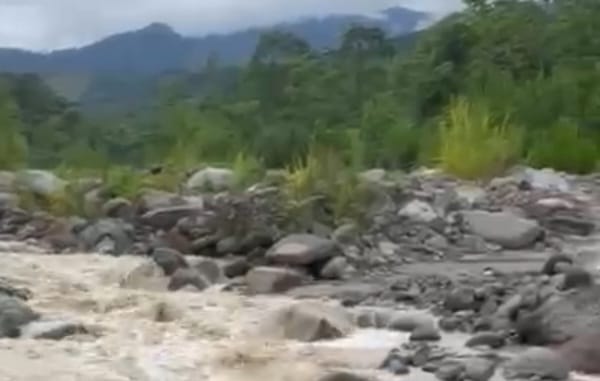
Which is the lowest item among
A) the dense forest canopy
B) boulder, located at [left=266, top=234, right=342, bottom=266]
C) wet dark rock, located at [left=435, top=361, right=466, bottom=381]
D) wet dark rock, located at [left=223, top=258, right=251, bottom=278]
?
wet dark rock, located at [left=435, top=361, right=466, bottom=381]

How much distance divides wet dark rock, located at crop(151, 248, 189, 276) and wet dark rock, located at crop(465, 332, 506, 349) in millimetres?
2365

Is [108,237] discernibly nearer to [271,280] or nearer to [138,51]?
[271,280]

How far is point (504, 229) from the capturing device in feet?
28.4

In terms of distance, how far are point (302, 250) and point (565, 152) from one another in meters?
6.31

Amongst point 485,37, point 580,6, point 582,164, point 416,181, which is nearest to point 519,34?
point 485,37

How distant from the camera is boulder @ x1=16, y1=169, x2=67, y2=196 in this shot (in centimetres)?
1045

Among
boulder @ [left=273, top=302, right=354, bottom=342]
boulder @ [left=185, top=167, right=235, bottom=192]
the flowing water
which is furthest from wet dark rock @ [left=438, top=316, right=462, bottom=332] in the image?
boulder @ [left=185, top=167, right=235, bottom=192]

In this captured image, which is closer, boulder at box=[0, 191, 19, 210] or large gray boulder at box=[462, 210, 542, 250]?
large gray boulder at box=[462, 210, 542, 250]

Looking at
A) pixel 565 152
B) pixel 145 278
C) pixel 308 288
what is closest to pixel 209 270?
pixel 145 278

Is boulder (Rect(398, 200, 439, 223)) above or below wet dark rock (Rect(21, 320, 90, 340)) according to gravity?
above

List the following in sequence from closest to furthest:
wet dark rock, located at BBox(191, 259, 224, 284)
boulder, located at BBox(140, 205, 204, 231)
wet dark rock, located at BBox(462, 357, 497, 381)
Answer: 1. wet dark rock, located at BBox(462, 357, 497, 381)
2. wet dark rock, located at BBox(191, 259, 224, 284)
3. boulder, located at BBox(140, 205, 204, 231)

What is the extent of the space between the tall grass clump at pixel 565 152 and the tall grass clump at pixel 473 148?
1079 mm

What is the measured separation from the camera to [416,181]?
1095cm

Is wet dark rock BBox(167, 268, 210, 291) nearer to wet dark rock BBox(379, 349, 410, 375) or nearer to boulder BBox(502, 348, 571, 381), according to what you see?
wet dark rock BBox(379, 349, 410, 375)
